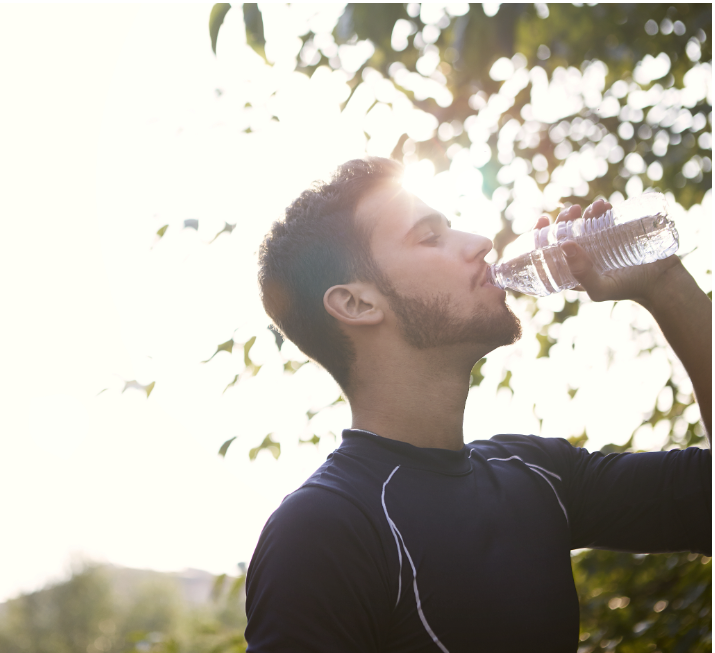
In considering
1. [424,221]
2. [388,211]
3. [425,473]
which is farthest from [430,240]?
[425,473]

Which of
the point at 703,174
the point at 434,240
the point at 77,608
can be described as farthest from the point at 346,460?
the point at 77,608

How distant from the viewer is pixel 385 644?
1.22 m

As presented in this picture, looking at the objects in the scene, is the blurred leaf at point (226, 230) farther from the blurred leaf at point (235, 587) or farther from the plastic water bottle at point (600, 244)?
the blurred leaf at point (235, 587)

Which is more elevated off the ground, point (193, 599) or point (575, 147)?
point (575, 147)

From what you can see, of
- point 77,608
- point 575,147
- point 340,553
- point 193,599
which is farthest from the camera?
point 193,599

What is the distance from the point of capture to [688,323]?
1.66 meters

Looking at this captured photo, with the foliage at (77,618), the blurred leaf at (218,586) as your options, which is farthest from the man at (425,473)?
the foliage at (77,618)

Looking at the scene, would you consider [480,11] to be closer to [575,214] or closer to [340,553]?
[575,214]

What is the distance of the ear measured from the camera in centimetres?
169

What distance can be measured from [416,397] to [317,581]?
2.06 ft

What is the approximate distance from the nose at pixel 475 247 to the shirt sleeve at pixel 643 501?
587 millimetres

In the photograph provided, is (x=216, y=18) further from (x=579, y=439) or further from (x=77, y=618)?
(x=77, y=618)

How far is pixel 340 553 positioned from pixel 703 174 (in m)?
2.81

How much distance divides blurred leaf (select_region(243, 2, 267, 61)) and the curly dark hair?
47 cm
